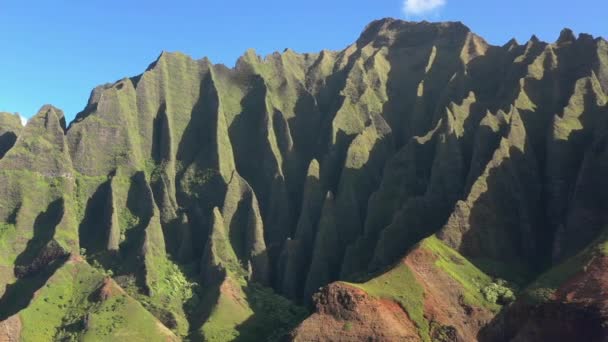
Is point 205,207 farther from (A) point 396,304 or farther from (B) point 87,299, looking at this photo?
(A) point 396,304

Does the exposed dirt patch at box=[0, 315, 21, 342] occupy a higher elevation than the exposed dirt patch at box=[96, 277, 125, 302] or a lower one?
lower

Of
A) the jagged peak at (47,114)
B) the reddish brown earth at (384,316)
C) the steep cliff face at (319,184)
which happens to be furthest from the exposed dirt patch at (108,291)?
the jagged peak at (47,114)

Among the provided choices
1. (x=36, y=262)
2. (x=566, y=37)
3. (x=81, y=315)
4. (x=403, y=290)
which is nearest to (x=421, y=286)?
(x=403, y=290)

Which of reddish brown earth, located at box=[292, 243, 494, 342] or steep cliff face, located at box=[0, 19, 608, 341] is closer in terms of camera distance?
reddish brown earth, located at box=[292, 243, 494, 342]

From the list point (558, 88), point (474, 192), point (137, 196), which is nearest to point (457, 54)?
point (558, 88)

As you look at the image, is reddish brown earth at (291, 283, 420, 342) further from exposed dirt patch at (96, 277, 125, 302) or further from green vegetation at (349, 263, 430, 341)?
exposed dirt patch at (96, 277, 125, 302)

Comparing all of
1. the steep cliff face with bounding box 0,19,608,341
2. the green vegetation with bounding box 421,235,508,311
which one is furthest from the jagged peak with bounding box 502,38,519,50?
the green vegetation with bounding box 421,235,508,311
